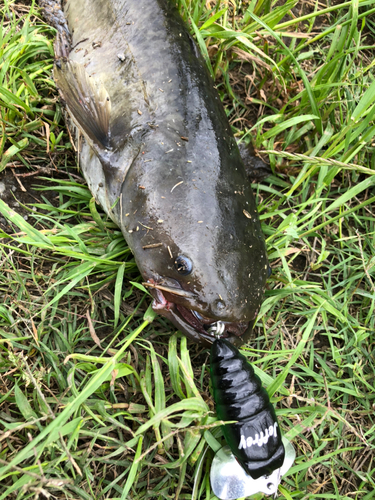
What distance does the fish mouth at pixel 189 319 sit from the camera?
2.31 metres

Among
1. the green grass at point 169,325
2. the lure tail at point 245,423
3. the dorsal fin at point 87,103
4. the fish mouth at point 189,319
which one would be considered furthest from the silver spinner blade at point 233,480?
the dorsal fin at point 87,103

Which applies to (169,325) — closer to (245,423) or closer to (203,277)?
(203,277)

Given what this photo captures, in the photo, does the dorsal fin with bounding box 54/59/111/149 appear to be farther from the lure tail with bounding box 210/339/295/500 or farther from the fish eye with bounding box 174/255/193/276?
the lure tail with bounding box 210/339/295/500

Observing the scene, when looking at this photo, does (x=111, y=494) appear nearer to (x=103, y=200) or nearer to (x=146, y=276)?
(x=146, y=276)

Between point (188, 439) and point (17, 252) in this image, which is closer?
point (188, 439)

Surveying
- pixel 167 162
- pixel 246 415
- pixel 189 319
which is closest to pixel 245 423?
pixel 246 415

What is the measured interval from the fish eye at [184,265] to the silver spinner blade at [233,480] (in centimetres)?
106

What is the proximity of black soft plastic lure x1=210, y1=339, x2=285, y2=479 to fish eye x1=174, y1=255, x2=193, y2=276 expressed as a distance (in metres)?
0.48

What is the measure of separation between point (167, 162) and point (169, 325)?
3.50ft

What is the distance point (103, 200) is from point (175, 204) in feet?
2.06

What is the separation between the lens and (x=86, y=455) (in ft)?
7.20

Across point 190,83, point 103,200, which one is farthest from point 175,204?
point 190,83

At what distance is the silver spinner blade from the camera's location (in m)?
2.22

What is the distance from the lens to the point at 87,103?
2.60 metres
